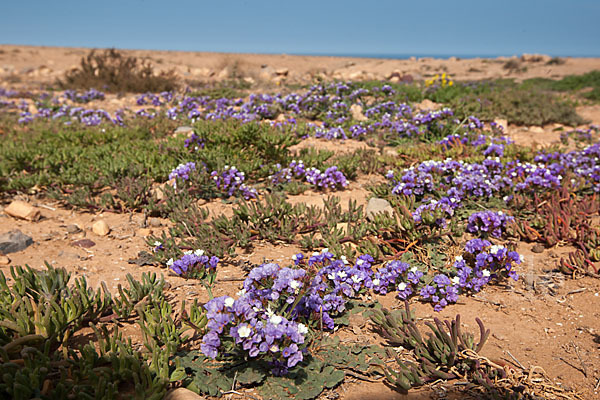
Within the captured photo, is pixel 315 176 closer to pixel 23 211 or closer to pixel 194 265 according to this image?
pixel 194 265

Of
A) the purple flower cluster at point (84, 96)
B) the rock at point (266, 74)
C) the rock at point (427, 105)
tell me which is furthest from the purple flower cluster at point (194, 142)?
the rock at point (266, 74)

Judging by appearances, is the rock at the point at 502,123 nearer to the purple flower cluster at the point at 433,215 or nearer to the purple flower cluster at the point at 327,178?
the purple flower cluster at the point at 327,178

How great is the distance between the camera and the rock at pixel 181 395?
2.28 metres

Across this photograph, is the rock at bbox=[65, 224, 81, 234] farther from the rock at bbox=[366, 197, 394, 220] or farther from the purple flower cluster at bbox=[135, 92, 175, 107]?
the purple flower cluster at bbox=[135, 92, 175, 107]

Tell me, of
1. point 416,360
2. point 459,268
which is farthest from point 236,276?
point 459,268

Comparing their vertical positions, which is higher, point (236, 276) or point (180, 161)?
point (180, 161)

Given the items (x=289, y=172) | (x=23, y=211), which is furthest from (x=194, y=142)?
(x=23, y=211)

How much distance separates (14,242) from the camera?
4371mm

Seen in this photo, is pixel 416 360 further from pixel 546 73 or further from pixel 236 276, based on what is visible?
pixel 546 73

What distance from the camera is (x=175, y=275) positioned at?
12.8ft

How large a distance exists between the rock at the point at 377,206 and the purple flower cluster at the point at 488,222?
0.90 metres

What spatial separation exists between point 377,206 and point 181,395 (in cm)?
330

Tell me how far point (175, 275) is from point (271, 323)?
1.77 meters

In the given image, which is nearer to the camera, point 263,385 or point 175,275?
point 263,385
